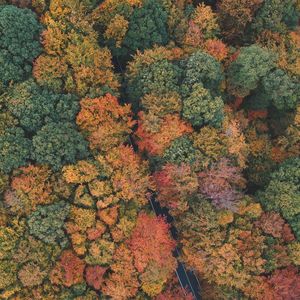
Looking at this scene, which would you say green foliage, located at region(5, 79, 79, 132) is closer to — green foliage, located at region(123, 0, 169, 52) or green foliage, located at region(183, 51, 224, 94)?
green foliage, located at region(123, 0, 169, 52)

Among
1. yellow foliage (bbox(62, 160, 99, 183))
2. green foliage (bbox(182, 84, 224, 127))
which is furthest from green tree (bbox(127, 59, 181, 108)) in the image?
yellow foliage (bbox(62, 160, 99, 183))

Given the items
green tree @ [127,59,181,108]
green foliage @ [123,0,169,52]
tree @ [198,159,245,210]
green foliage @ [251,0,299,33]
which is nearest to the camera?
tree @ [198,159,245,210]

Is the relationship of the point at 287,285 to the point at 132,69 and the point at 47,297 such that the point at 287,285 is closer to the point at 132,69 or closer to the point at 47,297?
the point at 47,297

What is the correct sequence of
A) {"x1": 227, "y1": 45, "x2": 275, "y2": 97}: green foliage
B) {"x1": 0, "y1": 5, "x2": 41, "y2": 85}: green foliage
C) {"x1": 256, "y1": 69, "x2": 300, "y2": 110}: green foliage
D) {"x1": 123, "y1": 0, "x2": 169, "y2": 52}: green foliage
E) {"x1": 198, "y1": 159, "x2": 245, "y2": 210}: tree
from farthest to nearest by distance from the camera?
{"x1": 256, "y1": 69, "x2": 300, "y2": 110}: green foliage
{"x1": 227, "y1": 45, "x2": 275, "y2": 97}: green foliage
{"x1": 123, "y1": 0, "x2": 169, "y2": 52}: green foliage
{"x1": 198, "y1": 159, "x2": 245, "y2": 210}: tree
{"x1": 0, "y1": 5, "x2": 41, "y2": 85}: green foliage

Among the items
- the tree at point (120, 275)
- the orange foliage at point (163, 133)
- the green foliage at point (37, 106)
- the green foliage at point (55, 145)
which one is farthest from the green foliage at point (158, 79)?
the tree at point (120, 275)

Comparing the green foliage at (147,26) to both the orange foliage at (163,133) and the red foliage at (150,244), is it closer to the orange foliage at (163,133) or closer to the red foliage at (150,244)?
the orange foliage at (163,133)

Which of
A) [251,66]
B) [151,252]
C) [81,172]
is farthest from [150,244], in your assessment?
[251,66]

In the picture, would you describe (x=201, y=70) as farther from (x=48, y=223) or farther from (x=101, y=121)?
(x=48, y=223)
